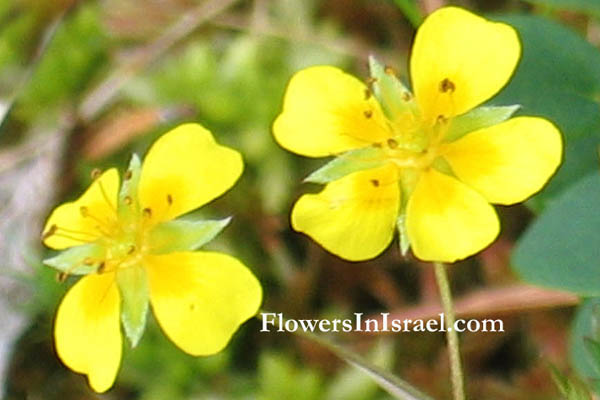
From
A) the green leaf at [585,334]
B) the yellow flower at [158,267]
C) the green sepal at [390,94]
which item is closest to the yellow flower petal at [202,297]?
the yellow flower at [158,267]

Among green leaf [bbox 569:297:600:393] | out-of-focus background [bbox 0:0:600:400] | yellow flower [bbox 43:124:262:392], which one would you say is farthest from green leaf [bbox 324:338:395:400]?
yellow flower [bbox 43:124:262:392]

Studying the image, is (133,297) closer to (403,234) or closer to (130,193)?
(130,193)

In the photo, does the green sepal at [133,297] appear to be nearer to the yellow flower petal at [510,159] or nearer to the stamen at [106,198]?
the stamen at [106,198]

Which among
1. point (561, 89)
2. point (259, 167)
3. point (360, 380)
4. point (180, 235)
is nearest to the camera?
point (180, 235)

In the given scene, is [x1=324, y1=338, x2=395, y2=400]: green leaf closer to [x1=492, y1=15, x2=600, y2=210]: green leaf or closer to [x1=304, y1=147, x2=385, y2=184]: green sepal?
[x1=492, y1=15, x2=600, y2=210]: green leaf

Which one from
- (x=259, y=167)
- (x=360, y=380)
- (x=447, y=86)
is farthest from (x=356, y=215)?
(x=259, y=167)

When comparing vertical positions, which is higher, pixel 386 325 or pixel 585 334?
pixel 585 334
